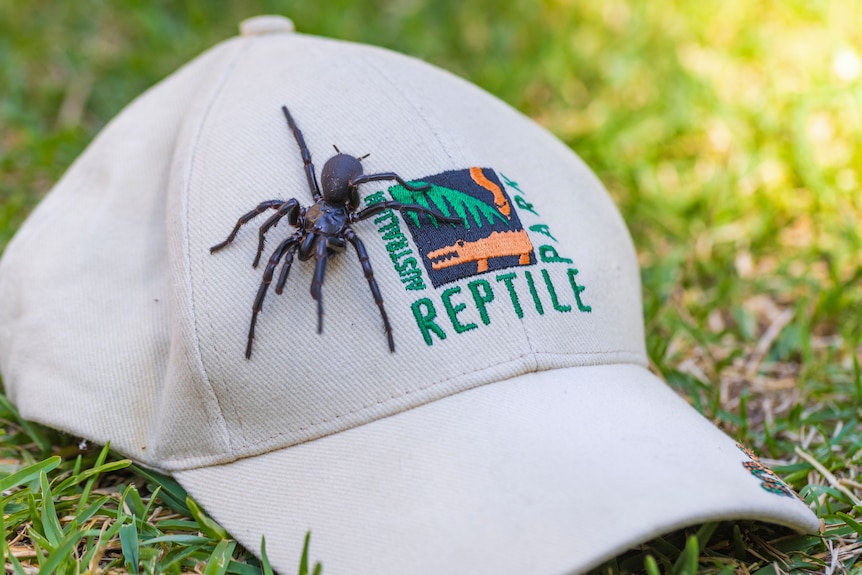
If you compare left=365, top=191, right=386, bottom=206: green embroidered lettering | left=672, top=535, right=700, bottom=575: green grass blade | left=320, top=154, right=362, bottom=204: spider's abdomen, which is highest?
left=320, top=154, right=362, bottom=204: spider's abdomen

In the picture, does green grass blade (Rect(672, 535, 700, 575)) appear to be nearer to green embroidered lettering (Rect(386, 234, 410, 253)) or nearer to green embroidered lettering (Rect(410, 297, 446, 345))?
green embroidered lettering (Rect(410, 297, 446, 345))

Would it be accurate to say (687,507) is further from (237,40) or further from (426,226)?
(237,40)

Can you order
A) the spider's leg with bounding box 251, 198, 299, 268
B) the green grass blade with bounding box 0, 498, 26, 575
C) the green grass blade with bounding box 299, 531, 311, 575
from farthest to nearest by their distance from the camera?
1. the spider's leg with bounding box 251, 198, 299, 268
2. the green grass blade with bounding box 0, 498, 26, 575
3. the green grass blade with bounding box 299, 531, 311, 575

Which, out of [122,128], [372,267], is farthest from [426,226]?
[122,128]

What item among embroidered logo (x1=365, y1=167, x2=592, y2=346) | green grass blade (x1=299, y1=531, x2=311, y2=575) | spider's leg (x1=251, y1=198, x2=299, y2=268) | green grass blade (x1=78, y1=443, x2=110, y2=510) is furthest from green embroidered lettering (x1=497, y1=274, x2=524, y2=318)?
green grass blade (x1=78, y1=443, x2=110, y2=510)

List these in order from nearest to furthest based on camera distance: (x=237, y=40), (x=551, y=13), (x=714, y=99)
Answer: (x=237, y=40)
(x=714, y=99)
(x=551, y=13)

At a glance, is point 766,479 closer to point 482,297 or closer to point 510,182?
point 482,297

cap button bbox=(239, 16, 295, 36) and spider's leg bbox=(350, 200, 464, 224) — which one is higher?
cap button bbox=(239, 16, 295, 36)
